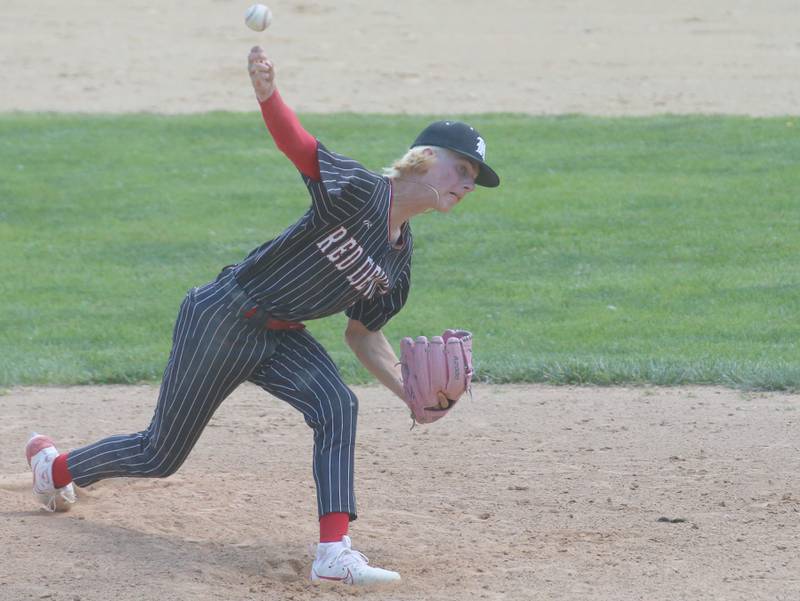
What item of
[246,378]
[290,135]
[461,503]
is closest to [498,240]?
[461,503]

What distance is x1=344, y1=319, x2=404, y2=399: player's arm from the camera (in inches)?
179

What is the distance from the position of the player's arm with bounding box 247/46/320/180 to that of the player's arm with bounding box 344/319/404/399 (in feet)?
2.59

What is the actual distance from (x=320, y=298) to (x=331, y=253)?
170 millimetres

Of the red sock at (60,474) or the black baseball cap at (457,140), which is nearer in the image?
the black baseball cap at (457,140)

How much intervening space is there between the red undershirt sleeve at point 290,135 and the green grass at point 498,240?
10.3 ft

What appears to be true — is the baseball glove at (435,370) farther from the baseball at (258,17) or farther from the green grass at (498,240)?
the green grass at (498,240)

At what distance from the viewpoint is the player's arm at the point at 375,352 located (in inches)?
179

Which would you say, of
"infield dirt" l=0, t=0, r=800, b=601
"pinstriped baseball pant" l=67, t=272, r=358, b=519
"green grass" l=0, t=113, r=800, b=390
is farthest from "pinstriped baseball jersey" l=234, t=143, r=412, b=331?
"green grass" l=0, t=113, r=800, b=390

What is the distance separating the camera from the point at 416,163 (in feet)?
13.5

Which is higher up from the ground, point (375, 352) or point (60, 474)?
point (375, 352)

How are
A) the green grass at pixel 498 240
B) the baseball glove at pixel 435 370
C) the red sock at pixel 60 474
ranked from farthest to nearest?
1. the green grass at pixel 498 240
2. the red sock at pixel 60 474
3. the baseball glove at pixel 435 370

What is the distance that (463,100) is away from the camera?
14602 mm

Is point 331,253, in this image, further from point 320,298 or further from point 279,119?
point 279,119

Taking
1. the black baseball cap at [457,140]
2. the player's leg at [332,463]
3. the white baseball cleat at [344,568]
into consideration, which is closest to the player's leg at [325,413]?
the player's leg at [332,463]
